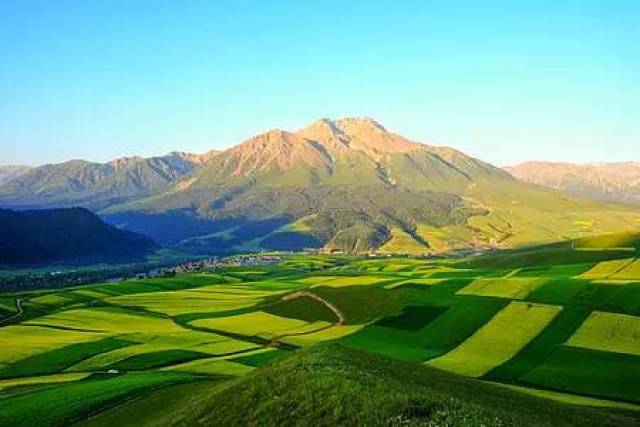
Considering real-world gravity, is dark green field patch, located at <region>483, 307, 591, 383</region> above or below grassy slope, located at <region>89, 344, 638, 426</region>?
below

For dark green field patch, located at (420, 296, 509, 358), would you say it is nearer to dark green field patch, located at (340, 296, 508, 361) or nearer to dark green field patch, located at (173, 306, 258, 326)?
dark green field patch, located at (340, 296, 508, 361)

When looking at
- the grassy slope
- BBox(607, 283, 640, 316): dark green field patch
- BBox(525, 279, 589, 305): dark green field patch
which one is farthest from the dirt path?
the grassy slope

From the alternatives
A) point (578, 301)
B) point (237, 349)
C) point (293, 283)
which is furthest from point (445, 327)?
point (293, 283)

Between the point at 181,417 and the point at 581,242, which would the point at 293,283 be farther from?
the point at 181,417

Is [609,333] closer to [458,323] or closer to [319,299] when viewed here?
[458,323]

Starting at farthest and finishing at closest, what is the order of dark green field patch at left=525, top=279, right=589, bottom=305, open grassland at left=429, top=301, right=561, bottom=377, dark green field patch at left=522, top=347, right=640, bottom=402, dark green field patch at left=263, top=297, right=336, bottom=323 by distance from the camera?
dark green field patch at left=263, top=297, right=336, bottom=323
dark green field patch at left=525, top=279, right=589, bottom=305
open grassland at left=429, top=301, right=561, bottom=377
dark green field patch at left=522, top=347, right=640, bottom=402

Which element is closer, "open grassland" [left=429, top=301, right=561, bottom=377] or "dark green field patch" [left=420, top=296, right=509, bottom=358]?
"open grassland" [left=429, top=301, right=561, bottom=377]

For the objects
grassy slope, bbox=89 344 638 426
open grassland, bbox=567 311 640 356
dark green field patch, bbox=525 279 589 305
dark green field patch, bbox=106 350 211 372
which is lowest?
open grassland, bbox=567 311 640 356
